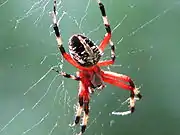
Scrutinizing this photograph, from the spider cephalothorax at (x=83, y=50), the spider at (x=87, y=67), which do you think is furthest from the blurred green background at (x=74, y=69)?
the spider cephalothorax at (x=83, y=50)

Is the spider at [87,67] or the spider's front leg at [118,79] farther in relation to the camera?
the spider's front leg at [118,79]

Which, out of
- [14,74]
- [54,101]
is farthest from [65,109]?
[14,74]

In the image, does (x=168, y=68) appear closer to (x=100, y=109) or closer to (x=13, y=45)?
(x=100, y=109)

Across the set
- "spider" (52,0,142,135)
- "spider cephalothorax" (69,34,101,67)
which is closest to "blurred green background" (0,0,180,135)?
"spider" (52,0,142,135)

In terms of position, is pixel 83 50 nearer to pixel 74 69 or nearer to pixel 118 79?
pixel 118 79

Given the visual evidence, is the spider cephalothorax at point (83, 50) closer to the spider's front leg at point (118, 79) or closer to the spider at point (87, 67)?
the spider at point (87, 67)

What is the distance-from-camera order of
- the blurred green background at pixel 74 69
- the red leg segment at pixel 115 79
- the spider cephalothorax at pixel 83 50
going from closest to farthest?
the spider cephalothorax at pixel 83 50 < the red leg segment at pixel 115 79 < the blurred green background at pixel 74 69

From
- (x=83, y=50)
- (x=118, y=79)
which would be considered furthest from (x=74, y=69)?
(x=83, y=50)
